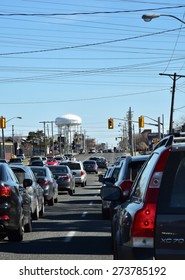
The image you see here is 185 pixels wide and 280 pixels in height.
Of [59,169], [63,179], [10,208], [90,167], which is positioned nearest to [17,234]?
[10,208]

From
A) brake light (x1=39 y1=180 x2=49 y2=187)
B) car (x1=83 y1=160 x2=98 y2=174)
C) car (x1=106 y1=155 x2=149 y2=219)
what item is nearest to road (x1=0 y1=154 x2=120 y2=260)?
car (x1=106 y1=155 x2=149 y2=219)

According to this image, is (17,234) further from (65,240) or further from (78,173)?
(78,173)

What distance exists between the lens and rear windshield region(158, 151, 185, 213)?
5.02m

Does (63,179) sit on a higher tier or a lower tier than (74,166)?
lower

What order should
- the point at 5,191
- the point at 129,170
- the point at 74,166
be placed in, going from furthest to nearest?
the point at 74,166, the point at 129,170, the point at 5,191

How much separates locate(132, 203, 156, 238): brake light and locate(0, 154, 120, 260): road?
4.88 metres

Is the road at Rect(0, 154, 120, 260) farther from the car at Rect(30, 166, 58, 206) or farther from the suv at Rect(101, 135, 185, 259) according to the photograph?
the suv at Rect(101, 135, 185, 259)

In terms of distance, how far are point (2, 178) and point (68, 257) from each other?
2.40 metres

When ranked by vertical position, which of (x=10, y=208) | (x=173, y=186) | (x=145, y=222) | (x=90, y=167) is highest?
(x=173, y=186)

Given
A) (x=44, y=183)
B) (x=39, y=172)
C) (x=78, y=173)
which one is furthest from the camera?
(x=78, y=173)

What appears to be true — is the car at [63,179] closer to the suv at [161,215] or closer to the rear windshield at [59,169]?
the rear windshield at [59,169]

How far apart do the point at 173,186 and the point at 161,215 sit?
27cm

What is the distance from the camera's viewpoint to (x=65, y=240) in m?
12.6
